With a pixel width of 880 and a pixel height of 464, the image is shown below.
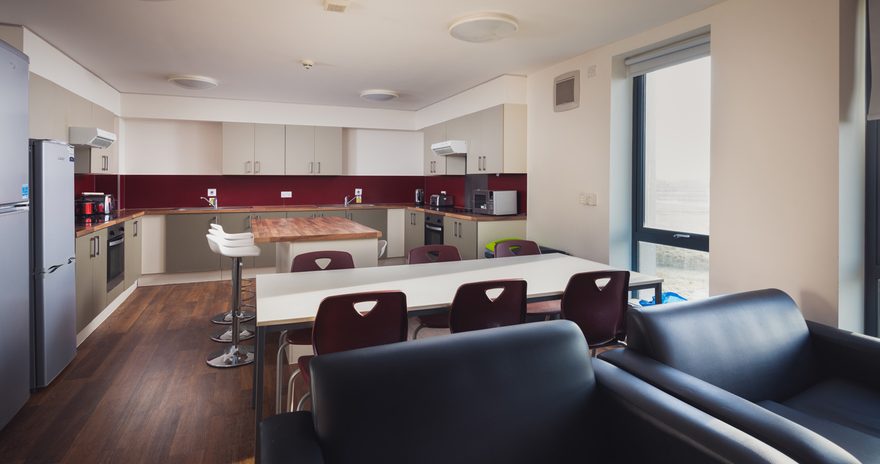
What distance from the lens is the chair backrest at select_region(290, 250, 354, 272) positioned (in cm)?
330

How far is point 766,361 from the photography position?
2.21m

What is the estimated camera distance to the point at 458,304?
2406 millimetres

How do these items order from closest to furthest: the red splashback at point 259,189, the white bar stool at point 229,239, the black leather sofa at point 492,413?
the black leather sofa at point 492,413 < the white bar stool at point 229,239 < the red splashback at point 259,189

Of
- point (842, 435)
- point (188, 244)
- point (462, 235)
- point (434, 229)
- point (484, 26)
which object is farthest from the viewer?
point (434, 229)

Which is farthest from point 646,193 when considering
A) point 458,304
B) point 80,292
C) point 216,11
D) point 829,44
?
point 80,292

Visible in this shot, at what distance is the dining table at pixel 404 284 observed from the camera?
2189mm

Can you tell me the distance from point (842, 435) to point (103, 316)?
556 cm

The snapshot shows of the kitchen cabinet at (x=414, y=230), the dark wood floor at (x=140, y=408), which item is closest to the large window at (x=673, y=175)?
the dark wood floor at (x=140, y=408)

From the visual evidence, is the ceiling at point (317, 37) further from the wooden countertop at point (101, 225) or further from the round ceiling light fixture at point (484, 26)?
the wooden countertop at point (101, 225)

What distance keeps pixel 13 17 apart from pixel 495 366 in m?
4.39

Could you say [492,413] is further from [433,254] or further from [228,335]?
[228,335]

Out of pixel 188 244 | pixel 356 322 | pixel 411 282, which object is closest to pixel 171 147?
pixel 188 244

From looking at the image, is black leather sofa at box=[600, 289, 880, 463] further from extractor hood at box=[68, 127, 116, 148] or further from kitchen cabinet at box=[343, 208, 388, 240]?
kitchen cabinet at box=[343, 208, 388, 240]

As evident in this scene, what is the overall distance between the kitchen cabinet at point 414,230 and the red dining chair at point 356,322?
191 inches
